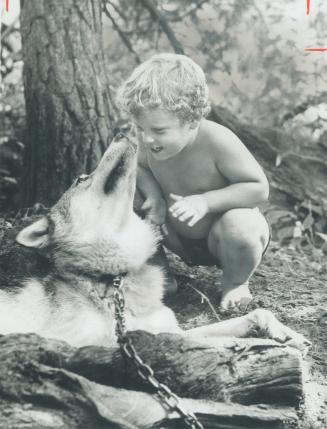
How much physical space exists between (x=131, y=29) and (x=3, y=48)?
0.69 metres

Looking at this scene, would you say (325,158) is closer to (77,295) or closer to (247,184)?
(247,184)

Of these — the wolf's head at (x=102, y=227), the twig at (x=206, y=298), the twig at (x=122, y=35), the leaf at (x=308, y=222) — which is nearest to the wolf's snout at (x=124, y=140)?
the wolf's head at (x=102, y=227)

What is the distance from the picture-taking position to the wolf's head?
2.66 m

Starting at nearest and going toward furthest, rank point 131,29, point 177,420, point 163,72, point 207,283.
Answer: point 177,420, point 163,72, point 207,283, point 131,29

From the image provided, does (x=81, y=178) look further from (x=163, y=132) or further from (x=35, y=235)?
(x=163, y=132)

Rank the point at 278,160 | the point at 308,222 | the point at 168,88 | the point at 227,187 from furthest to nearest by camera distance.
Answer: the point at 308,222, the point at 278,160, the point at 227,187, the point at 168,88

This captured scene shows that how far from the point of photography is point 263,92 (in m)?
3.03

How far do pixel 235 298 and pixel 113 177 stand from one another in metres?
0.83

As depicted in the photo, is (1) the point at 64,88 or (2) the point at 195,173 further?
(1) the point at 64,88

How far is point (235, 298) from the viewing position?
107 inches

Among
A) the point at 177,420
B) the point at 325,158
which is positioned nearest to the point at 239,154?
the point at 325,158

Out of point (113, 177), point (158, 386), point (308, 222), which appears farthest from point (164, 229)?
point (308, 222)

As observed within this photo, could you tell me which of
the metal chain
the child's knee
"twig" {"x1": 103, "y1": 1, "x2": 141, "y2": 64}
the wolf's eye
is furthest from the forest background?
the metal chain

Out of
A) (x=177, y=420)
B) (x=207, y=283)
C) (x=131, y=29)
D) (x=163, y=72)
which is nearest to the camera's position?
(x=177, y=420)
